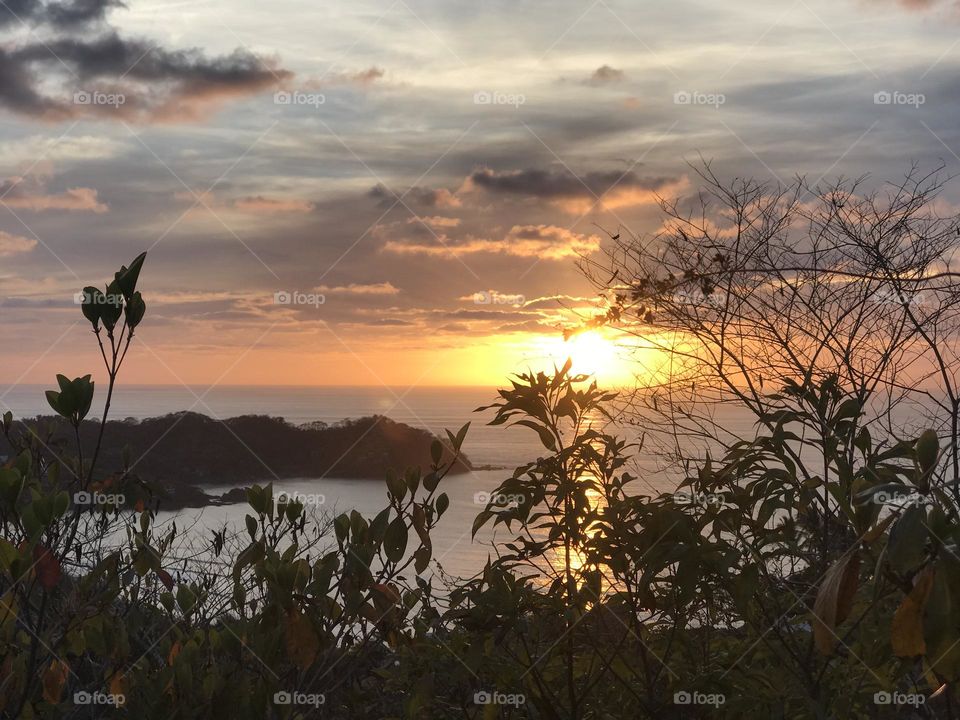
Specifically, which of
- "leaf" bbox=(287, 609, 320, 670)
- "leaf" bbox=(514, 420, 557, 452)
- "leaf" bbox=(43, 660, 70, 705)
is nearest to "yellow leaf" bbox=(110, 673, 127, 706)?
"leaf" bbox=(43, 660, 70, 705)

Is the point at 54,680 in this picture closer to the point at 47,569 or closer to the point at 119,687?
the point at 119,687

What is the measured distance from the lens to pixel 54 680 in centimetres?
219

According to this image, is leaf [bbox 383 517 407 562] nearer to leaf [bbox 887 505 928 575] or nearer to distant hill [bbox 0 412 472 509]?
leaf [bbox 887 505 928 575]

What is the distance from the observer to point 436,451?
7.76 ft

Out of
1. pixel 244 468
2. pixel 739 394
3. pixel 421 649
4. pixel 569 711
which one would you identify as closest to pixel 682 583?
pixel 569 711

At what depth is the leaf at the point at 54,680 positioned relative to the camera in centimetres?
218

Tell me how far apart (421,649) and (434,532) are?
2.96 feet

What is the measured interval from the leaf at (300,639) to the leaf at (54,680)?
0.66 m

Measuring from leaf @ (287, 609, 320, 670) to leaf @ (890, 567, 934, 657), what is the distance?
4.04ft

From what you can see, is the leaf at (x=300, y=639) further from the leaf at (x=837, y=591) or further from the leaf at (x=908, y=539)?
the leaf at (x=908, y=539)

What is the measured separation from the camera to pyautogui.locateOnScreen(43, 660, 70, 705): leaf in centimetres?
218

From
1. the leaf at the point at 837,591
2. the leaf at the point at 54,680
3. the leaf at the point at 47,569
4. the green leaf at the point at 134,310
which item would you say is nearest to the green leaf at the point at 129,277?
the green leaf at the point at 134,310

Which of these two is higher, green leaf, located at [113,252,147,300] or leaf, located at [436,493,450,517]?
green leaf, located at [113,252,147,300]

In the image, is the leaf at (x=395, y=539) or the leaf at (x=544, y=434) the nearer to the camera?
the leaf at (x=395, y=539)
